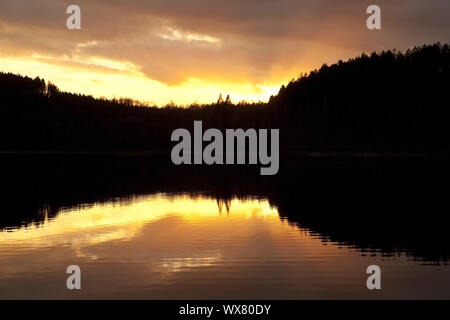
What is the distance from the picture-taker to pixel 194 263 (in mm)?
24859

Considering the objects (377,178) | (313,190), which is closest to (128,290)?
(313,190)

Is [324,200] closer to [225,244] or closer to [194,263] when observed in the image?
[225,244]

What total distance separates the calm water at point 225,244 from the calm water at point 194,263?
60 millimetres

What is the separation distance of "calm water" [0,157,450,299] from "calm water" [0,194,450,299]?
0.20 ft

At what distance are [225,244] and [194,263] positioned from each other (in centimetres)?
504

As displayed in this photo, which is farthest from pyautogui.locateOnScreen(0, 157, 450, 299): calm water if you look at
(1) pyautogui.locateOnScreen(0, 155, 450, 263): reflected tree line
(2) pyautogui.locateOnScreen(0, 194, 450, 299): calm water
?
(1) pyautogui.locateOnScreen(0, 155, 450, 263): reflected tree line

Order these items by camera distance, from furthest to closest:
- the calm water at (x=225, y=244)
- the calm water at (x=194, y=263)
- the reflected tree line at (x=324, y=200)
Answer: the reflected tree line at (x=324, y=200) < the calm water at (x=225, y=244) < the calm water at (x=194, y=263)

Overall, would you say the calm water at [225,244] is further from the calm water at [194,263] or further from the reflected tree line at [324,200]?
the reflected tree line at [324,200]

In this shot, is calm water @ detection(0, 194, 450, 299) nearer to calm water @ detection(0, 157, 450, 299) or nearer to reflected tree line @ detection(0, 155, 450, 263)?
calm water @ detection(0, 157, 450, 299)

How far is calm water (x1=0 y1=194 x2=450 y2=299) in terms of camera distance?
20.5 meters

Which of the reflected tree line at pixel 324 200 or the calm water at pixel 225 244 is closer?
the calm water at pixel 225 244

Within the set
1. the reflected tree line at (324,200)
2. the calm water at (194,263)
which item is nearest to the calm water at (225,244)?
the calm water at (194,263)

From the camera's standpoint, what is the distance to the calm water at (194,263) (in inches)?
809
